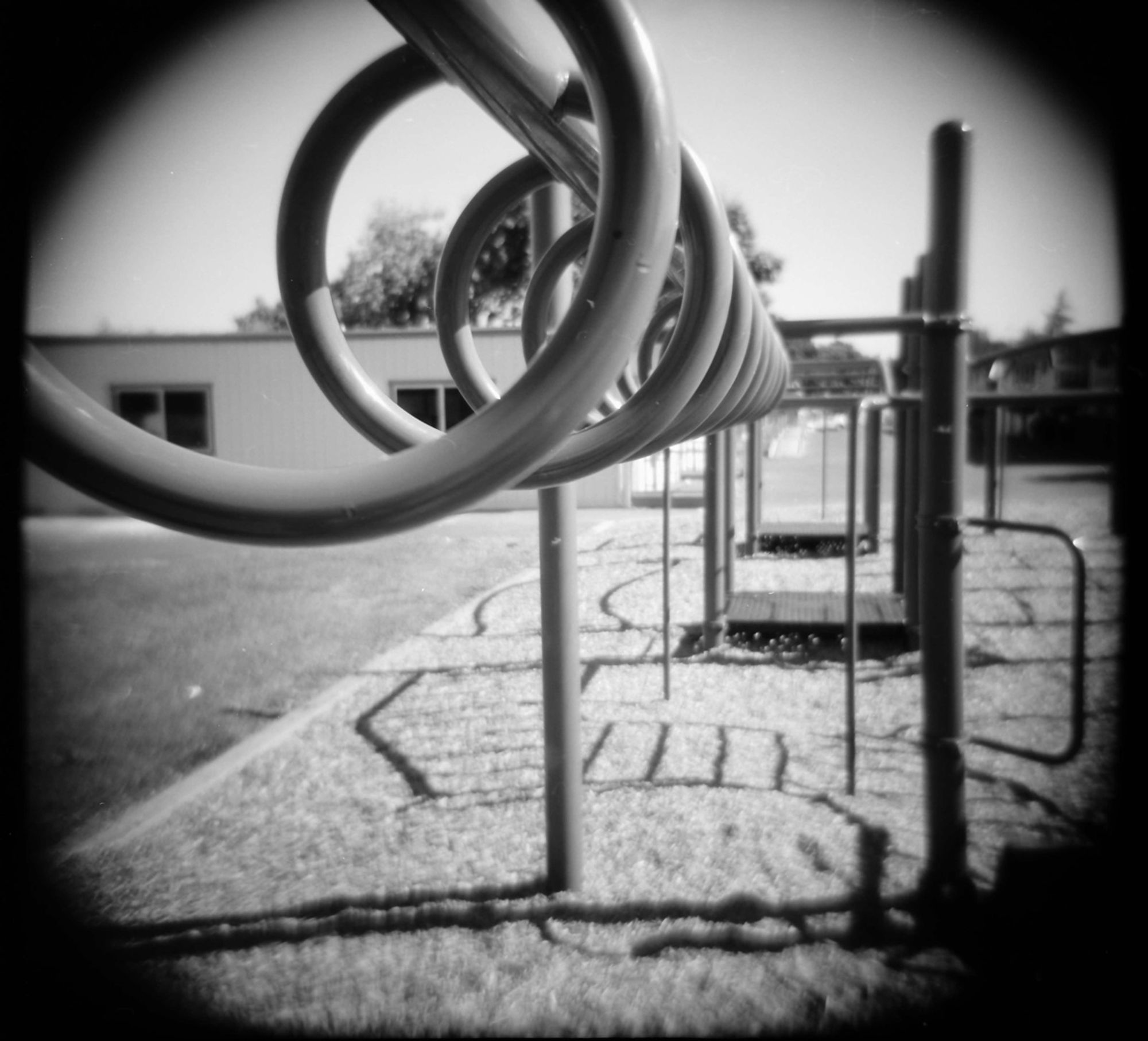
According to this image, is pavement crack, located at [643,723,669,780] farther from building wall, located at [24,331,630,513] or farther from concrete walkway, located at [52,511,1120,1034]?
building wall, located at [24,331,630,513]

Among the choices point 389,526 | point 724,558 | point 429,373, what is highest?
point 429,373

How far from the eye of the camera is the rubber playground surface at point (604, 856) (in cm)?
166

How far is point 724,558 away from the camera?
4.91m

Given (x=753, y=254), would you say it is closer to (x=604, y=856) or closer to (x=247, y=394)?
(x=247, y=394)

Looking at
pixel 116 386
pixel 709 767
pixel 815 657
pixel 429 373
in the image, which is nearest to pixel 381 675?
pixel 709 767

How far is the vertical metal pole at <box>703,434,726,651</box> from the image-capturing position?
446 cm

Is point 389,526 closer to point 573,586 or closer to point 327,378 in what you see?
point 327,378

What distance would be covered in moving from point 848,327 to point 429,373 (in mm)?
9653

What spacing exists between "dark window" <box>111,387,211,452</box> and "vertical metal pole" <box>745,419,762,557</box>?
30.2ft

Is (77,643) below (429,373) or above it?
below

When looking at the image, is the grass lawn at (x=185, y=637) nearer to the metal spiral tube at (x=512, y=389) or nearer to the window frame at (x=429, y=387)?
the metal spiral tube at (x=512, y=389)

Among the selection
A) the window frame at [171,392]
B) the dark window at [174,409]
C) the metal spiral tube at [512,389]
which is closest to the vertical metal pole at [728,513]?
the metal spiral tube at [512,389]

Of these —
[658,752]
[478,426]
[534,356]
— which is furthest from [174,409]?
[478,426]

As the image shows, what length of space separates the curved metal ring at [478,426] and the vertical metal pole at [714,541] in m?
4.05
